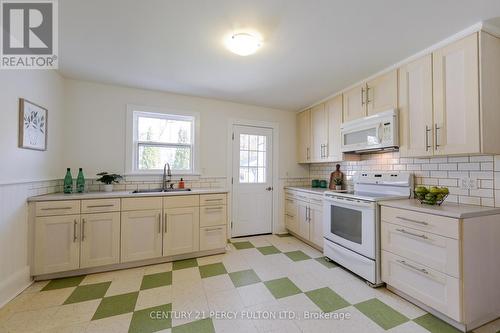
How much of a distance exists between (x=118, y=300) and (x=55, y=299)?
0.57 meters

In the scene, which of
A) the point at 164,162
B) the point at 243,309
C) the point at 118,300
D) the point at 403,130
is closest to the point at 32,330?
the point at 118,300

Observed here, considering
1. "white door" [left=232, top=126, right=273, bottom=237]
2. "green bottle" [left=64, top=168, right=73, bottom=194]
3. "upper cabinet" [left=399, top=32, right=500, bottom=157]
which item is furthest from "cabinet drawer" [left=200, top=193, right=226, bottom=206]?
"upper cabinet" [left=399, top=32, right=500, bottom=157]

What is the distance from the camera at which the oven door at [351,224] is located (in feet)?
7.30

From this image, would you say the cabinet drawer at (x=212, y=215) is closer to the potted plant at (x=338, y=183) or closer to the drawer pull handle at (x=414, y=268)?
the potted plant at (x=338, y=183)

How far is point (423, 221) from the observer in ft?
5.94

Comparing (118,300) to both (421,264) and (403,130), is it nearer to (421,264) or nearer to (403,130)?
(421,264)

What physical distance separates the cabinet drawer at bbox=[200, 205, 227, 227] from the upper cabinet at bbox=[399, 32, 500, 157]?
2.37m

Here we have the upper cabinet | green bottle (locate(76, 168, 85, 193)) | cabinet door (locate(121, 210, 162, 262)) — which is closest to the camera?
the upper cabinet

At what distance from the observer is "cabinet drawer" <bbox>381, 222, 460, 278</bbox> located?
1.62 m

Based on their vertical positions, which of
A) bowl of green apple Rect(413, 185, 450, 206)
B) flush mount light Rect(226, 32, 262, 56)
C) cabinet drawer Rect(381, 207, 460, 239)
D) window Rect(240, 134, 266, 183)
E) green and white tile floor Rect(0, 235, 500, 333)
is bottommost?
green and white tile floor Rect(0, 235, 500, 333)

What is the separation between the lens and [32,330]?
1.57 metres

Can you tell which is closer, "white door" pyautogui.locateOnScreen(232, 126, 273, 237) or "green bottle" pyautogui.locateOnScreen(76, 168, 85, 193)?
"green bottle" pyautogui.locateOnScreen(76, 168, 85, 193)

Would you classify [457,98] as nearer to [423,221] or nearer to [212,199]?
[423,221]

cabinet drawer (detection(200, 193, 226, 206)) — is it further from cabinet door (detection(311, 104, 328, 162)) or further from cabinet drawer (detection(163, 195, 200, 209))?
cabinet door (detection(311, 104, 328, 162))
